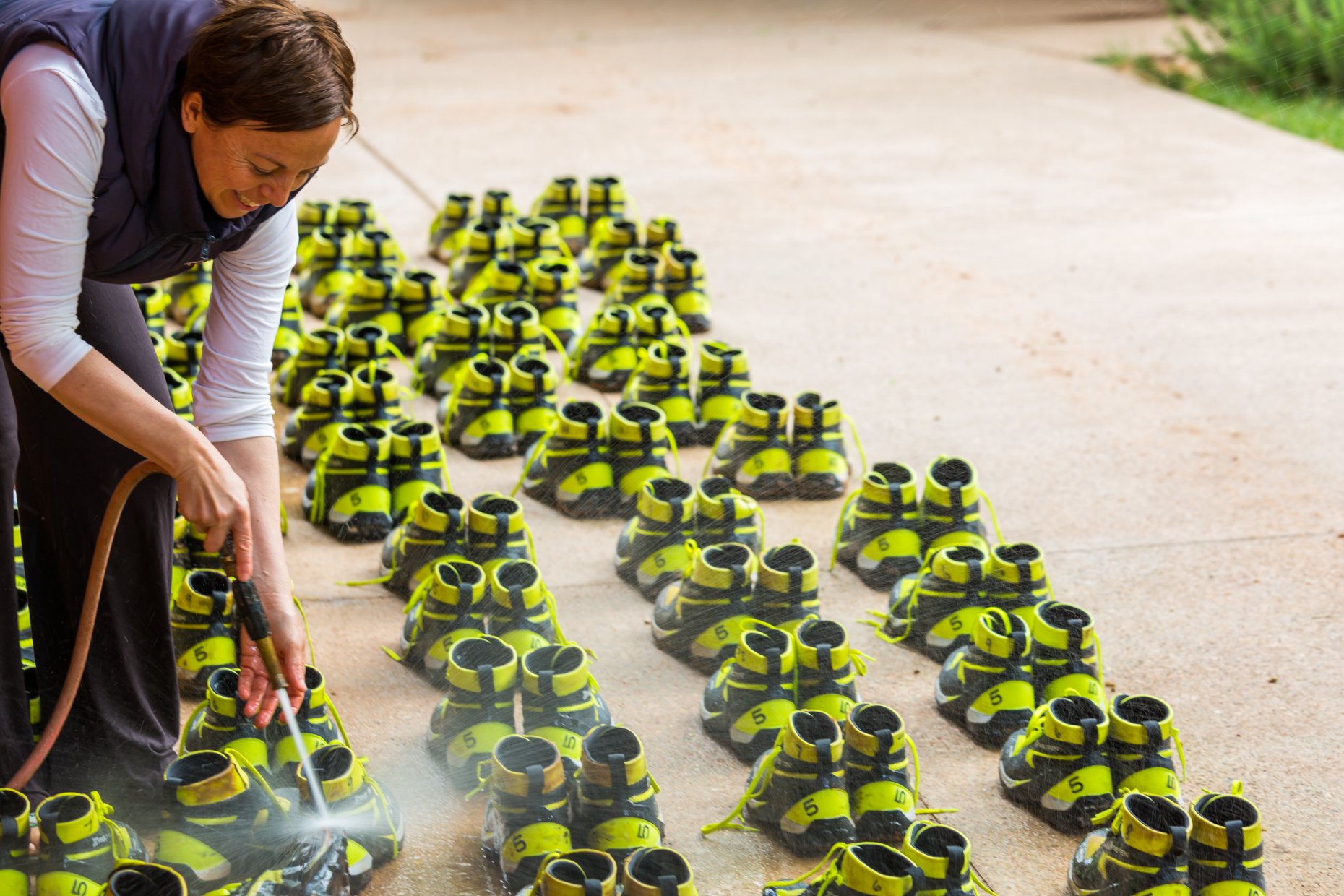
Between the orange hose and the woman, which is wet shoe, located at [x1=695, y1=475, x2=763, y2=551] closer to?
the woman

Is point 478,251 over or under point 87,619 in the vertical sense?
under

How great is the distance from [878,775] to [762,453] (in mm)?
1346

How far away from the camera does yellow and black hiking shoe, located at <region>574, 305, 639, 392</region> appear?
4.17 m

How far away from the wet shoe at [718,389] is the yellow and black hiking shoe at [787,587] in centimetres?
107

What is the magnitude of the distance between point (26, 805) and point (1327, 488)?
3120mm

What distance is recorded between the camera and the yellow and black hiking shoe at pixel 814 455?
3.53 m

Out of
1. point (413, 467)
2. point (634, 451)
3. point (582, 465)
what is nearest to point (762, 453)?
point (634, 451)

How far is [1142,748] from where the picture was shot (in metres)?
2.32

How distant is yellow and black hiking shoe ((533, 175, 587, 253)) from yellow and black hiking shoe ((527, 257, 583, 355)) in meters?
0.86

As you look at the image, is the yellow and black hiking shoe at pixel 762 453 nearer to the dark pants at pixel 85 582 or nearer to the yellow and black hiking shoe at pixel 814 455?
the yellow and black hiking shoe at pixel 814 455

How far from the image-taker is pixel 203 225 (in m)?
1.88

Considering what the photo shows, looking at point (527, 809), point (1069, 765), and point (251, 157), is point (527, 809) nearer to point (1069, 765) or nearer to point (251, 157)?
point (1069, 765)

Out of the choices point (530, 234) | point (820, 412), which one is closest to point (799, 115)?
point (530, 234)

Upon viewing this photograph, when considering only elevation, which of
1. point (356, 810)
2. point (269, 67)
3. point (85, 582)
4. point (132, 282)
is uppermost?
point (269, 67)
